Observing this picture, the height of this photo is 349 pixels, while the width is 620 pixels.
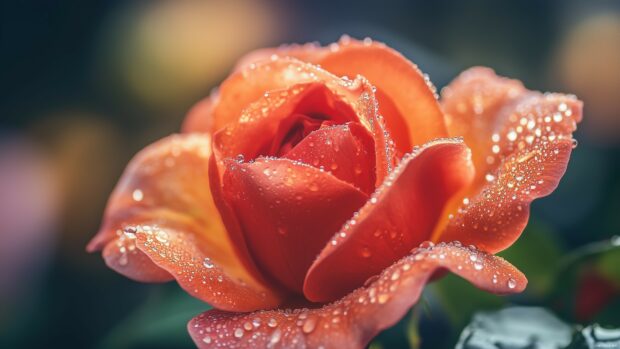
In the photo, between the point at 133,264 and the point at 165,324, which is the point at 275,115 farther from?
the point at 165,324

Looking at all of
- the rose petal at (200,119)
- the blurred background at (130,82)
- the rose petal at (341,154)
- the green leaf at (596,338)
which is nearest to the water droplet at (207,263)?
the rose petal at (341,154)

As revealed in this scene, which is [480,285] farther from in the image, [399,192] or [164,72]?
[164,72]

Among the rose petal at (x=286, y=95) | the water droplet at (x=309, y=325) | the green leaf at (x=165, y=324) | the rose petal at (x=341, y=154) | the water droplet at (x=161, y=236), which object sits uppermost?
the rose petal at (x=286, y=95)

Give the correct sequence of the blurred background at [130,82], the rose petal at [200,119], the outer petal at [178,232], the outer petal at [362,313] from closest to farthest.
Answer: the outer petal at [362,313]
the outer petal at [178,232]
the rose petal at [200,119]
the blurred background at [130,82]

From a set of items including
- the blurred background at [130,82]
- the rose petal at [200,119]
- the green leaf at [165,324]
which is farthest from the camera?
the blurred background at [130,82]

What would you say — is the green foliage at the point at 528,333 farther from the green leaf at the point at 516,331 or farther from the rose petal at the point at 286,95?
the rose petal at the point at 286,95

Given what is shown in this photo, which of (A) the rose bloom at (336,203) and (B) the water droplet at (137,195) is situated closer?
(A) the rose bloom at (336,203)

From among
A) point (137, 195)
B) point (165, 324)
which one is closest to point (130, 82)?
point (165, 324)

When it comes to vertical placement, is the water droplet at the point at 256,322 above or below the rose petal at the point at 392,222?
below
